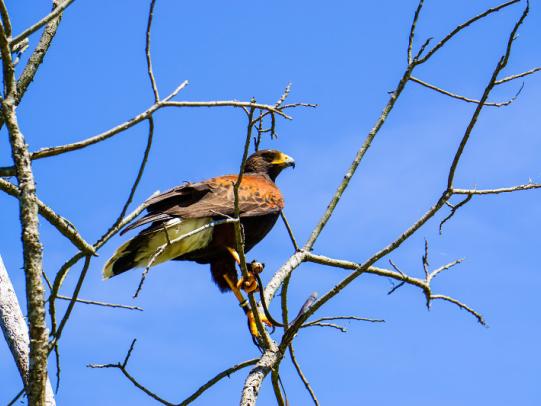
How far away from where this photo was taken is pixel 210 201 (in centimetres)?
582

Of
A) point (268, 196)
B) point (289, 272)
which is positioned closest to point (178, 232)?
point (268, 196)

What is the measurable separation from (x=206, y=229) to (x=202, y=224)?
34 cm

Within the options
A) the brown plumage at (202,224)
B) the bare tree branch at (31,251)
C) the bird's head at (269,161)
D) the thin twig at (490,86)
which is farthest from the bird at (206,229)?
the bare tree branch at (31,251)

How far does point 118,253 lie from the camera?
5.54 meters

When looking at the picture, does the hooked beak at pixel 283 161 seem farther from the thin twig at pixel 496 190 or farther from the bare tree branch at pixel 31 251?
the bare tree branch at pixel 31 251

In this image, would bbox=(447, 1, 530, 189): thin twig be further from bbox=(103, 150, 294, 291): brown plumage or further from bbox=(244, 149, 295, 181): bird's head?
bbox=(244, 149, 295, 181): bird's head

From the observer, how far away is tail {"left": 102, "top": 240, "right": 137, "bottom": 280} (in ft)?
18.2

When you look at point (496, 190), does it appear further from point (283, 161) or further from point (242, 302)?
point (283, 161)

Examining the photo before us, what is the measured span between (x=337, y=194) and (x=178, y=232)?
1672 mm

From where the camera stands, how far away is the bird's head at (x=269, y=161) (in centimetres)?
707

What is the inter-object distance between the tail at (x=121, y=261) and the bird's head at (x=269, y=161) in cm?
178

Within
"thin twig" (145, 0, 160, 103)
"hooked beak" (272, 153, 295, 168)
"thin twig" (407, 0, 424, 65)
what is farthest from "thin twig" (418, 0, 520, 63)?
"hooked beak" (272, 153, 295, 168)

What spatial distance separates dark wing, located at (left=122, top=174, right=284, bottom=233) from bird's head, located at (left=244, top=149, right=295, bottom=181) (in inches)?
29.1

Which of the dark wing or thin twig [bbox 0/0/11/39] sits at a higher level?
the dark wing
